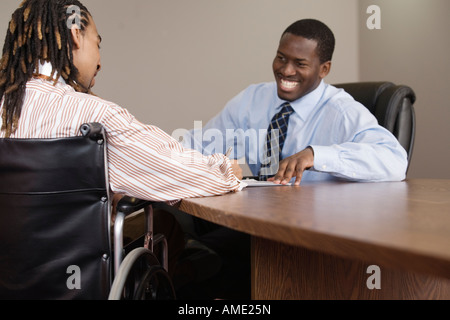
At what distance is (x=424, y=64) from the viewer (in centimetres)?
291

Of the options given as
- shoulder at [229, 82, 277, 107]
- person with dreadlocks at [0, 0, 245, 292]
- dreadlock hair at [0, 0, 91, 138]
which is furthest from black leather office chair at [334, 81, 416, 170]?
dreadlock hair at [0, 0, 91, 138]

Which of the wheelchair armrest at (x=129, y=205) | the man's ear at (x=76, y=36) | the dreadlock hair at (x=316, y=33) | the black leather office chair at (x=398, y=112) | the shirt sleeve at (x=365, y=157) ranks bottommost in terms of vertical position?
the wheelchair armrest at (x=129, y=205)

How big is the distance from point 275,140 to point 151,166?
921 mm

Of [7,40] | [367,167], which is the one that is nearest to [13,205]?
[7,40]

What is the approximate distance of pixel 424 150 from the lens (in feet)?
9.74

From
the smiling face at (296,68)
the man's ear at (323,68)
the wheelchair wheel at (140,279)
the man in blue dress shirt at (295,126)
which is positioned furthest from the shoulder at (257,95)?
the wheelchair wheel at (140,279)

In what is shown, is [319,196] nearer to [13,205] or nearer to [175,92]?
[13,205]

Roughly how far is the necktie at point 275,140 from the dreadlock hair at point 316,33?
29cm

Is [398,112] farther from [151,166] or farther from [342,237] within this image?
[342,237]

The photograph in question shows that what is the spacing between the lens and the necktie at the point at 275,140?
185 cm

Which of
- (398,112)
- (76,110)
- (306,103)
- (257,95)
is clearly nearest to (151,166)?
(76,110)

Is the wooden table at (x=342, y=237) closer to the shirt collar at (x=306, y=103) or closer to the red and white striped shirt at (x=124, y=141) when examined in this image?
the red and white striped shirt at (x=124, y=141)

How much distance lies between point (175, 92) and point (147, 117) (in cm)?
26

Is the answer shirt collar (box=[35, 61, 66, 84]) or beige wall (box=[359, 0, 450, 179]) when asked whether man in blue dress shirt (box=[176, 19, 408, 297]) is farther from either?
beige wall (box=[359, 0, 450, 179])
